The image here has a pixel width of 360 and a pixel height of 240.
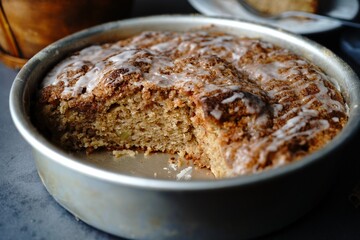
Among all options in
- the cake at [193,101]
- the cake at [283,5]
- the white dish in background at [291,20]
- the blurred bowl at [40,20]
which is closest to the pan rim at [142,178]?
the cake at [193,101]

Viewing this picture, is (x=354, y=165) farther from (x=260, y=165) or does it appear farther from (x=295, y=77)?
(x=260, y=165)

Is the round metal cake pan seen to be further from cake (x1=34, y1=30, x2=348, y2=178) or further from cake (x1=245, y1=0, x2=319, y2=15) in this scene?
cake (x1=245, y1=0, x2=319, y2=15)

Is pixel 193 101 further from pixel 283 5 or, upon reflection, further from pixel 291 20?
pixel 283 5

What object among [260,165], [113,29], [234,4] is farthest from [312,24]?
[260,165]

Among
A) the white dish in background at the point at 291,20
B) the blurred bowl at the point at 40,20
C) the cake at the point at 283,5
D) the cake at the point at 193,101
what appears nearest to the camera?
the cake at the point at 193,101

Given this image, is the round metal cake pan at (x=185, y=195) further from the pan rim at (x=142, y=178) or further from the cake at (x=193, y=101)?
the cake at (x=193, y=101)

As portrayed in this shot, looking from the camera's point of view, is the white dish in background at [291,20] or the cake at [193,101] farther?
the white dish in background at [291,20]
